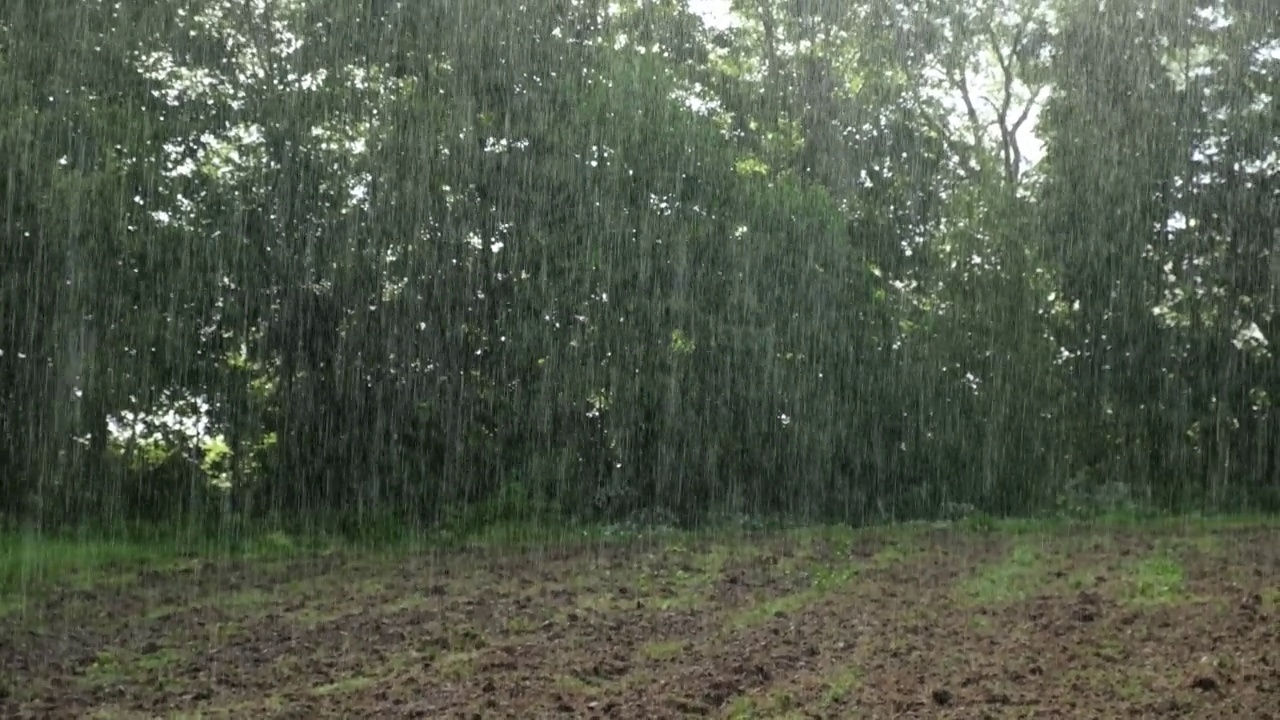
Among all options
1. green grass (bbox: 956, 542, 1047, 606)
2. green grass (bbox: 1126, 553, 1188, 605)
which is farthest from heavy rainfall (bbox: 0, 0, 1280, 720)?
green grass (bbox: 1126, 553, 1188, 605)

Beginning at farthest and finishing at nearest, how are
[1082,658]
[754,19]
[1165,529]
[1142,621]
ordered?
[754,19] < [1165,529] < [1142,621] < [1082,658]

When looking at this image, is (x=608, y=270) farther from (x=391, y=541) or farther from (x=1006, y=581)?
(x=1006, y=581)

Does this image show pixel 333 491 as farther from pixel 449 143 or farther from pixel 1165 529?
pixel 1165 529

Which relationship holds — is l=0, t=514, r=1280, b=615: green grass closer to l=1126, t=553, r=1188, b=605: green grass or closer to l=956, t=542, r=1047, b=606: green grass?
l=1126, t=553, r=1188, b=605: green grass

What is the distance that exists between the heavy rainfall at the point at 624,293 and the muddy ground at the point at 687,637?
20 centimetres

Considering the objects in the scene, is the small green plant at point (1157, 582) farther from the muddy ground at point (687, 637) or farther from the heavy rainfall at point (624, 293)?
the heavy rainfall at point (624, 293)

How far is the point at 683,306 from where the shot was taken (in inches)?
526

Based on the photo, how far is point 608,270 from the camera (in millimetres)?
13242

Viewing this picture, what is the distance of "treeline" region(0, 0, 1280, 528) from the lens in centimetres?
1202

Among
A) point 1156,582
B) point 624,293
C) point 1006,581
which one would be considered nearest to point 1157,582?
point 1156,582

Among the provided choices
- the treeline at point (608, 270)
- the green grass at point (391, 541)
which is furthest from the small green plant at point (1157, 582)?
the treeline at point (608, 270)

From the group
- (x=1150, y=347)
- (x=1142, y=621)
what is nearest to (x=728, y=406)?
(x=1150, y=347)

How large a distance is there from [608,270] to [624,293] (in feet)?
0.94

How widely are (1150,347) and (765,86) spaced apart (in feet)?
16.8
